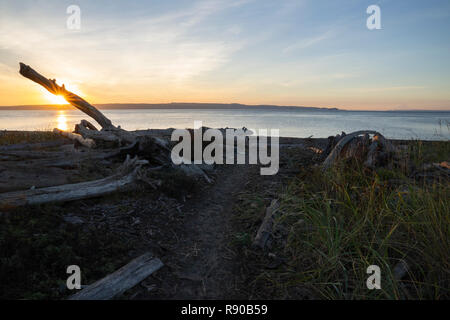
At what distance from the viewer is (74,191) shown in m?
5.68

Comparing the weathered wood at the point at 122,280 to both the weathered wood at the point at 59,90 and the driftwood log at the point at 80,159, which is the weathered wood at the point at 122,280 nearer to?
the driftwood log at the point at 80,159

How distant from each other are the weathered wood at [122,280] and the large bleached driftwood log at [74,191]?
2431 mm

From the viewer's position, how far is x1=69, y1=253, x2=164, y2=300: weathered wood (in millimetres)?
3266

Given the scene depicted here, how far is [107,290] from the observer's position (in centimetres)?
338

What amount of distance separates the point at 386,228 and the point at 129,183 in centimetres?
557

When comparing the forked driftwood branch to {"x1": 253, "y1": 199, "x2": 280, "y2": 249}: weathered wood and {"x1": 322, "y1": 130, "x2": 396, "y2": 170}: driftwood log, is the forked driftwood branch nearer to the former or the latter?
{"x1": 253, "y1": 199, "x2": 280, "y2": 249}: weathered wood

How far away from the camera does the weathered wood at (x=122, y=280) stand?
327cm

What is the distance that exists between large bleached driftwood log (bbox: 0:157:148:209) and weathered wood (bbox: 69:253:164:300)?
7.98ft

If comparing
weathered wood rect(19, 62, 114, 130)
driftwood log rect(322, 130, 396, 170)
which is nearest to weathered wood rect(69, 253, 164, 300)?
driftwood log rect(322, 130, 396, 170)

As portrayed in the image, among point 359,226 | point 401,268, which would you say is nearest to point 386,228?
point 359,226

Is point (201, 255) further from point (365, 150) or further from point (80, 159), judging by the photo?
point (365, 150)

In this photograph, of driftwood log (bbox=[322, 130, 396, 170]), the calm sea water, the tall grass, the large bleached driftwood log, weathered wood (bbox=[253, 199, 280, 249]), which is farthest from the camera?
the calm sea water

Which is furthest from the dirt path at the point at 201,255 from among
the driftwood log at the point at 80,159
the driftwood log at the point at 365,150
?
the driftwood log at the point at 365,150
